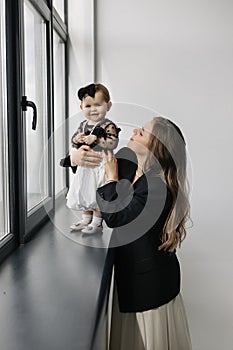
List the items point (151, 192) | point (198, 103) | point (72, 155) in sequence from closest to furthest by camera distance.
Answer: point (151, 192) → point (72, 155) → point (198, 103)

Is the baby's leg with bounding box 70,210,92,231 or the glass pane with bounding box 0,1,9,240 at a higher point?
the glass pane with bounding box 0,1,9,240

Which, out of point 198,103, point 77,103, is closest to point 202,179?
point 198,103

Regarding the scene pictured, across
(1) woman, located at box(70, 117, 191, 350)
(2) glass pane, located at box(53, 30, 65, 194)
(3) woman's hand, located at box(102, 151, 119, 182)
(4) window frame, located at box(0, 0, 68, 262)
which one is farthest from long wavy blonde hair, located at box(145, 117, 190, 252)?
(2) glass pane, located at box(53, 30, 65, 194)

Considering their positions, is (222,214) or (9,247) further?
(222,214)

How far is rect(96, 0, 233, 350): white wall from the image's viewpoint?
2.30 metres

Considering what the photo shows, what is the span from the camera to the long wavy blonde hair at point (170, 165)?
4.75 feet

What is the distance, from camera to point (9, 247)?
1484mm

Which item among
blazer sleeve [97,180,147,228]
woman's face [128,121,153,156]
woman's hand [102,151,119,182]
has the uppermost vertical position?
woman's face [128,121,153,156]

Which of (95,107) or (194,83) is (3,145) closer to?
(95,107)

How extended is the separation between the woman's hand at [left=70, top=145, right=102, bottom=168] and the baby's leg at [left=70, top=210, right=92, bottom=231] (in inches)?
8.1

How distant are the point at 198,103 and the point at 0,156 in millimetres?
1154

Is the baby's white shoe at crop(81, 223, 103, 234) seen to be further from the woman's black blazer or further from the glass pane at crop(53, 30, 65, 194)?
the glass pane at crop(53, 30, 65, 194)

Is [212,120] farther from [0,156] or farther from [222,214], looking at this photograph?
[0,156]

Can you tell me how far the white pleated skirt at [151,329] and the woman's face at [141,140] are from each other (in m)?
0.49
